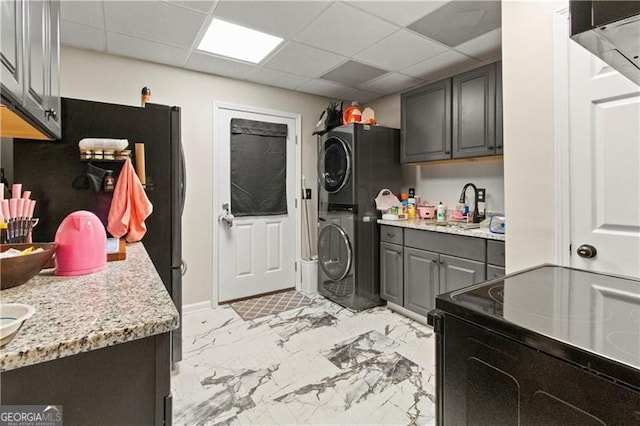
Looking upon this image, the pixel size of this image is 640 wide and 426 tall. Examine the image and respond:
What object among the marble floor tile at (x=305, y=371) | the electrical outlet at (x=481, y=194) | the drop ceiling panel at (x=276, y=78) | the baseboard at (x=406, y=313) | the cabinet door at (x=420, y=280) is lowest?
the marble floor tile at (x=305, y=371)

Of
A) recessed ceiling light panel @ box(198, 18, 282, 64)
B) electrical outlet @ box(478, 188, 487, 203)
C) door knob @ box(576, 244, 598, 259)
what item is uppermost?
recessed ceiling light panel @ box(198, 18, 282, 64)

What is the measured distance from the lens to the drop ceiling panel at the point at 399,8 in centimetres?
198

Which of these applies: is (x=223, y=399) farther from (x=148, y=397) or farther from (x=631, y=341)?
(x=631, y=341)

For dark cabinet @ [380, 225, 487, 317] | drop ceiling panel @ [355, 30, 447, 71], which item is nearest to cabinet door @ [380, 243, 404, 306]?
dark cabinet @ [380, 225, 487, 317]

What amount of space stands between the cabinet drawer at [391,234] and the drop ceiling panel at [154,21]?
2.34m

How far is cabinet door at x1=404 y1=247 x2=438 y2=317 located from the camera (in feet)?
8.79

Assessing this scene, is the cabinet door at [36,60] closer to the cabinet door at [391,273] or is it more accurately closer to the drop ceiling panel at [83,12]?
the drop ceiling panel at [83,12]

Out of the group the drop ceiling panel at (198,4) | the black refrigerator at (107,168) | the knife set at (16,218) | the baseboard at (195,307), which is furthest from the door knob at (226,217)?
the knife set at (16,218)

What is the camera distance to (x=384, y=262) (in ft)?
10.4

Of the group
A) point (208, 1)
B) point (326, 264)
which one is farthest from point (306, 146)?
point (208, 1)

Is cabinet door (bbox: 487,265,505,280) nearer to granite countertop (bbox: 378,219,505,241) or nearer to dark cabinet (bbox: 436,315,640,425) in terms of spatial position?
granite countertop (bbox: 378,219,505,241)

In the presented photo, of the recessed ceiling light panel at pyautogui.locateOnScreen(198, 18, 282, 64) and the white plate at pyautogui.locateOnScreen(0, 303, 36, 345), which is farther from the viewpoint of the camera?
the recessed ceiling light panel at pyautogui.locateOnScreen(198, 18, 282, 64)

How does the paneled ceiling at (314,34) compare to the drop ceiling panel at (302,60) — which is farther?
the drop ceiling panel at (302,60)

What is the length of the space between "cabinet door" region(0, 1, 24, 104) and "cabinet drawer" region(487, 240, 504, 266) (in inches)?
102
